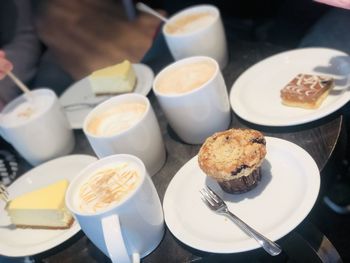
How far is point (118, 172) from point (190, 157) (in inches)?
8.9

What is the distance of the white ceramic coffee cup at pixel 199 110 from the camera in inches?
39.0

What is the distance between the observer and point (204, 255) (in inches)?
32.6

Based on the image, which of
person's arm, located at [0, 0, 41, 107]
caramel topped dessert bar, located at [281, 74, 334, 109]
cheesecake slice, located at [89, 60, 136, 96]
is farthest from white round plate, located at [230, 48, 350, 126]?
person's arm, located at [0, 0, 41, 107]

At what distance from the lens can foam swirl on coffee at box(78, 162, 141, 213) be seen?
830 mm

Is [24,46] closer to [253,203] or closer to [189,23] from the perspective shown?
[189,23]

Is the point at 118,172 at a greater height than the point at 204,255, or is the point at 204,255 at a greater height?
the point at 118,172

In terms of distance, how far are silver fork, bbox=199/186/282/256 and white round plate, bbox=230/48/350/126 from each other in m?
0.24

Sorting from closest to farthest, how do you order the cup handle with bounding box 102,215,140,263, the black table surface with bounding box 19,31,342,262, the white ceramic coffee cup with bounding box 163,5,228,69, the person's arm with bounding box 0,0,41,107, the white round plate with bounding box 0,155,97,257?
Answer: the cup handle with bounding box 102,215,140,263
the black table surface with bounding box 19,31,342,262
the white round plate with bounding box 0,155,97,257
the white ceramic coffee cup with bounding box 163,5,228,69
the person's arm with bounding box 0,0,41,107

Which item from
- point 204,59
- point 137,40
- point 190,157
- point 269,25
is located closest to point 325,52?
point 204,59

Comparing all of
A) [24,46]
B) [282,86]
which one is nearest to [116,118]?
[282,86]

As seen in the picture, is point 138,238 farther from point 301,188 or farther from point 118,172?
point 301,188

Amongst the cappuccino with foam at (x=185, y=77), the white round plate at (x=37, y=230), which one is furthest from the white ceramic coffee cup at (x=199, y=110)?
the white round plate at (x=37, y=230)

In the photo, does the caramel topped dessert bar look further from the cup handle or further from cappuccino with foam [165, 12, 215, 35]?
the cup handle

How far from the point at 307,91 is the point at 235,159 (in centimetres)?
28
